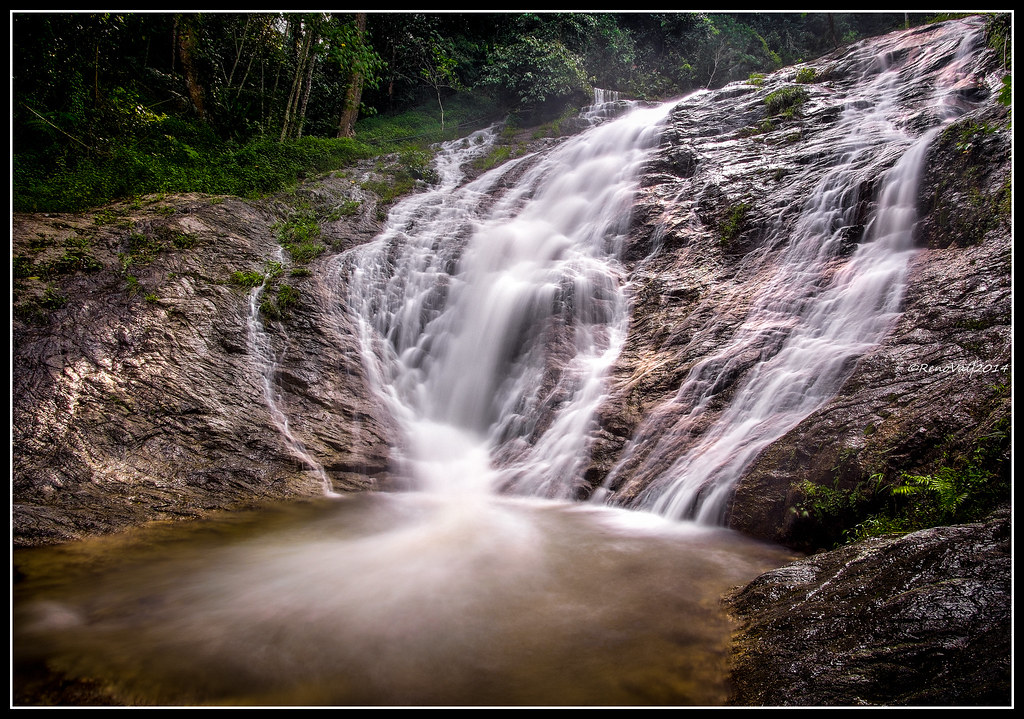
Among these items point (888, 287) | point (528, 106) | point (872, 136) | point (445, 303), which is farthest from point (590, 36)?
point (888, 287)

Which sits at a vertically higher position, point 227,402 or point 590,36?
point 590,36

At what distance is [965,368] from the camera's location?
4016 millimetres

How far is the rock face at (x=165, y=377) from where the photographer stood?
16.4ft

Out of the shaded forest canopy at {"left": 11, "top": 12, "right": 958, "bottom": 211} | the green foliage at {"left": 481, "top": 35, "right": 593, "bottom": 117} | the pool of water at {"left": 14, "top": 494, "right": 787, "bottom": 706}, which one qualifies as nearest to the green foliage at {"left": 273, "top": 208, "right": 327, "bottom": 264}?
the shaded forest canopy at {"left": 11, "top": 12, "right": 958, "bottom": 211}

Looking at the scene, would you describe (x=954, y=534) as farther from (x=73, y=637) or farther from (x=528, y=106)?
(x=528, y=106)

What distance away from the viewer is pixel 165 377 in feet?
20.1

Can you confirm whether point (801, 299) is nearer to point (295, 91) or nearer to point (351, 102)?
point (295, 91)

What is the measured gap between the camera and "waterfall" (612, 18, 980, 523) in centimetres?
485

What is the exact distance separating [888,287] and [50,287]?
10328mm

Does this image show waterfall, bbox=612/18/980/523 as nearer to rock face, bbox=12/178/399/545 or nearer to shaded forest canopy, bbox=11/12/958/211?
rock face, bbox=12/178/399/545

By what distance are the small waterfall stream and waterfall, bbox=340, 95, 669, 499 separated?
0.16 feet

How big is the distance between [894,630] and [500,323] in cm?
691

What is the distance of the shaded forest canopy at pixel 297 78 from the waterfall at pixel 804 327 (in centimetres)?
1030

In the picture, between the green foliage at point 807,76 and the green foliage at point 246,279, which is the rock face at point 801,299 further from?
the green foliage at point 246,279
